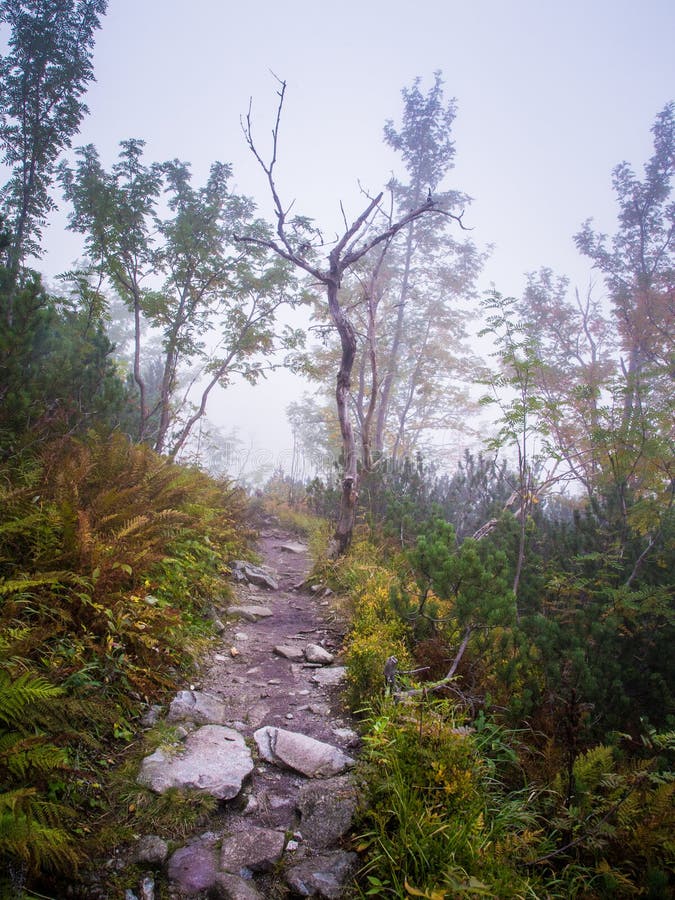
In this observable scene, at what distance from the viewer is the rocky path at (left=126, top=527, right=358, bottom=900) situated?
1.64 meters

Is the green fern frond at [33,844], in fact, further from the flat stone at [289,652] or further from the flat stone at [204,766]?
the flat stone at [289,652]

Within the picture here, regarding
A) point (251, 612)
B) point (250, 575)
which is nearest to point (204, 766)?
point (251, 612)

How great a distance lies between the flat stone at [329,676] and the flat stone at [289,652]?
0.35 meters

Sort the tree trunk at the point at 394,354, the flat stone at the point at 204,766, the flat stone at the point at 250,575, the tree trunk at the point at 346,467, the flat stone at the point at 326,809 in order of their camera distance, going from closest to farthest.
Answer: the flat stone at the point at 326,809
the flat stone at the point at 204,766
the flat stone at the point at 250,575
the tree trunk at the point at 346,467
the tree trunk at the point at 394,354

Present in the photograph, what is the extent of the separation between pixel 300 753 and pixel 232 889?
0.90 metres

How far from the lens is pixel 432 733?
6.89 feet

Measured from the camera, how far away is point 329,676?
140 inches

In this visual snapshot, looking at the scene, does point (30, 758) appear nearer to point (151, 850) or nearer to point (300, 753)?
point (151, 850)

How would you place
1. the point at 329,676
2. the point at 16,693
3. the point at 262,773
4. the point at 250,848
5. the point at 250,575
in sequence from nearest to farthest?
1. the point at 16,693
2. the point at 250,848
3. the point at 262,773
4. the point at 329,676
5. the point at 250,575

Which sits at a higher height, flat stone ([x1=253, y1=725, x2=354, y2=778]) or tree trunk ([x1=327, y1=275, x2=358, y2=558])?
tree trunk ([x1=327, y1=275, x2=358, y2=558])

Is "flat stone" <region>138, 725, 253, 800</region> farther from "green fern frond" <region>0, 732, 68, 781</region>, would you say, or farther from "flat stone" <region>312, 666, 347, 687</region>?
"flat stone" <region>312, 666, 347, 687</region>

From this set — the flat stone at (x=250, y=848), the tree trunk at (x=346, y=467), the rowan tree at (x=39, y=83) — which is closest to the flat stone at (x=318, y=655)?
the flat stone at (x=250, y=848)

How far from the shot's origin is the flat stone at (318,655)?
12.7 feet

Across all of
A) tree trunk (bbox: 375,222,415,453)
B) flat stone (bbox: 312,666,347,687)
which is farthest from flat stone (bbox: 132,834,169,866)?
tree trunk (bbox: 375,222,415,453)
